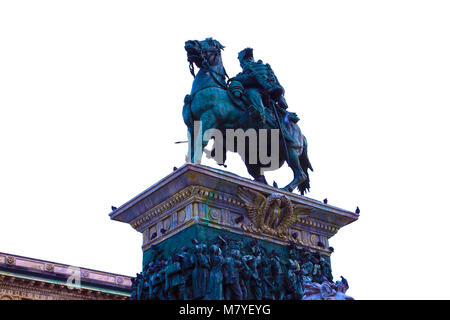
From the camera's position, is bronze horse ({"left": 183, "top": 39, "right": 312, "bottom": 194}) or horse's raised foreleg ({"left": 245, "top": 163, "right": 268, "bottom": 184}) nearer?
bronze horse ({"left": 183, "top": 39, "right": 312, "bottom": 194})

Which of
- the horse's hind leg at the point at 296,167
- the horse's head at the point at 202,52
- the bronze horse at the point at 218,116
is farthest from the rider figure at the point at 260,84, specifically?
the horse's hind leg at the point at 296,167

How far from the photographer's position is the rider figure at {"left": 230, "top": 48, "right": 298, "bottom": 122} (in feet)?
58.7

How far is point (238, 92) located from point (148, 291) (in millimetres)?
5358

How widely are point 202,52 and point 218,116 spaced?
1.81 m

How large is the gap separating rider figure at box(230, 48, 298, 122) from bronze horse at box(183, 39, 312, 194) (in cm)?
36

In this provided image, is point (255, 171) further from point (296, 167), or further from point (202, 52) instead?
point (202, 52)

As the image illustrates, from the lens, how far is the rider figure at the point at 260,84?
17906 mm

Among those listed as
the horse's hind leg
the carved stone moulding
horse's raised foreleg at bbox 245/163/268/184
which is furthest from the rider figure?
the carved stone moulding

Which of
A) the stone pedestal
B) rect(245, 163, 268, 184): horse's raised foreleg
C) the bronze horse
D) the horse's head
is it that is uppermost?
the horse's head

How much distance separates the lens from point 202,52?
17.8 meters

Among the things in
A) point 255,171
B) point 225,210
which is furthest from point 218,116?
point 225,210

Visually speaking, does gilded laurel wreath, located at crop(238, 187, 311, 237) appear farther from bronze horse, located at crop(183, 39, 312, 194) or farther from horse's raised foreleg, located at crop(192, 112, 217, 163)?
horse's raised foreleg, located at crop(192, 112, 217, 163)
